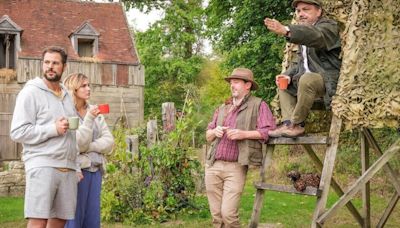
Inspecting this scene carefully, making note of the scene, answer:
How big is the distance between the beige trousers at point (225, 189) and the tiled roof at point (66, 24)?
21.2 metres

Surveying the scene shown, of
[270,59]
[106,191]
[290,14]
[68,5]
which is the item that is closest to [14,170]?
[106,191]

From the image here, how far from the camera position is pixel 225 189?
20.6 ft

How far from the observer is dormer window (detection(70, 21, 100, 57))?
26938 millimetres

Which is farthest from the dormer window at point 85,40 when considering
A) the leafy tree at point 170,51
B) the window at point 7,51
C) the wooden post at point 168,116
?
the wooden post at point 168,116

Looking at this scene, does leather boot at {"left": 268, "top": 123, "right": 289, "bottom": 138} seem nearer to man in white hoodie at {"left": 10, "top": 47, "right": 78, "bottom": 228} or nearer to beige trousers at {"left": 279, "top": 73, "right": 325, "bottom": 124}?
beige trousers at {"left": 279, "top": 73, "right": 325, "bottom": 124}

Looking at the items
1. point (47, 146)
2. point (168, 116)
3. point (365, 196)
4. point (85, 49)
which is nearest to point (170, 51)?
point (85, 49)

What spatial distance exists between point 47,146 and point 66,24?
2387 centimetres

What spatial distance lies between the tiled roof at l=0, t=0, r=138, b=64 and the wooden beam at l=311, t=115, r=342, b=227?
2224 cm

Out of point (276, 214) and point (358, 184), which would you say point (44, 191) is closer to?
point (358, 184)

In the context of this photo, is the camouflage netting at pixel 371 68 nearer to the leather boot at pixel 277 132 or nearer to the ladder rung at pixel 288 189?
the leather boot at pixel 277 132

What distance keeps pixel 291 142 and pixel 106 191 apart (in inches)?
208

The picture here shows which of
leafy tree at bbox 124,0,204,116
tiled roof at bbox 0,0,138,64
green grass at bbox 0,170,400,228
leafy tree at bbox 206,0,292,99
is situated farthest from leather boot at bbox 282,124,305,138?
leafy tree at bbox 124,0,204,116

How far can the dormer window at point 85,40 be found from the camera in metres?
26.9

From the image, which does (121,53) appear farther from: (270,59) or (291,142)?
(291,142)
